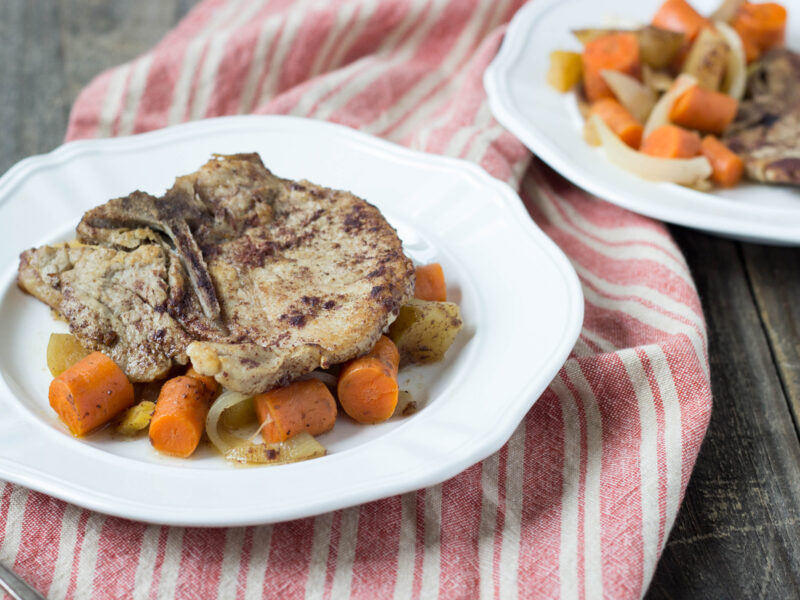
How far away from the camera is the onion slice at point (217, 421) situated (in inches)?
103

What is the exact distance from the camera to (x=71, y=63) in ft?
18.1

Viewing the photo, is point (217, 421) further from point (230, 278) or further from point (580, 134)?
point (580, 134)

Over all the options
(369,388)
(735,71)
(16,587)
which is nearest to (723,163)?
(735,71)

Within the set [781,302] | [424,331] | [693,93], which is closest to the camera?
[424,331]

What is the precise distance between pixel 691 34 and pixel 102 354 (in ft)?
12.0

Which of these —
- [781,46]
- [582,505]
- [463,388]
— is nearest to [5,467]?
[463,388]

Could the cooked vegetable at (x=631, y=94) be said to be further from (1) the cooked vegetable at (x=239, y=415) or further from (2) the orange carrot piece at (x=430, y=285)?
(1) the cooked vegetable at (x=239, y=415)

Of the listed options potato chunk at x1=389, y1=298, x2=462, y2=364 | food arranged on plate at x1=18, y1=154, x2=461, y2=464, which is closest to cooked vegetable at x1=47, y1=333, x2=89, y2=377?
food arranged on plate at x1=18, y1=154, x2=461, y2=464

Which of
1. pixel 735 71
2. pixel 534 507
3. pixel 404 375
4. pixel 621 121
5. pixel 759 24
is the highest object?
pixel 759 24

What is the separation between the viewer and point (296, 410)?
2.62 m

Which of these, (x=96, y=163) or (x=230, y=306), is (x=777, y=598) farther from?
(x=96, y=163)

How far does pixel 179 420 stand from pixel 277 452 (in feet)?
1.01

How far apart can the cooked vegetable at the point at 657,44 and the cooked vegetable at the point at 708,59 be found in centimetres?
10

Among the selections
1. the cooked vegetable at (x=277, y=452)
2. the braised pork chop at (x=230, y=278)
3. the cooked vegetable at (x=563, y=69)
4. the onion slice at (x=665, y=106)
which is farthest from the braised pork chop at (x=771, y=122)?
the cooked vegetable at (x=277, y=452)
